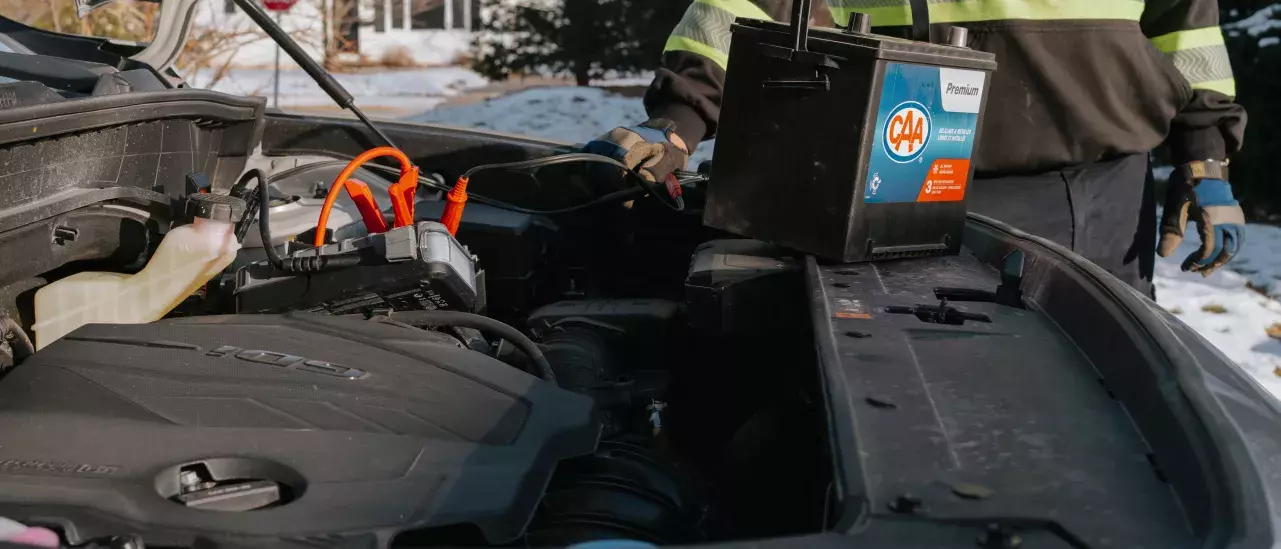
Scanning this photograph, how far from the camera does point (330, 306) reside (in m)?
1.73

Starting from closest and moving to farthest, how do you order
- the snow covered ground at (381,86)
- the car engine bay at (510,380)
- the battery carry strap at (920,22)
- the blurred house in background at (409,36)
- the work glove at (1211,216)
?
1. the car engine bay at (510,380)
2. the battery carry strap at (920,22)
3. the work glove at (1211,216)
4. the snow covered ground at (381,86)
5. the blurred house in background at (409,36)

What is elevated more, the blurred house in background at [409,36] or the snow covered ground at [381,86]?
the blurred house in background at [409,36]

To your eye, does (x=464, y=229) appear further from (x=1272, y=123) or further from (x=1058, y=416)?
(x=1272, y=123)

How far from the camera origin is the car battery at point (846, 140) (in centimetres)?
168

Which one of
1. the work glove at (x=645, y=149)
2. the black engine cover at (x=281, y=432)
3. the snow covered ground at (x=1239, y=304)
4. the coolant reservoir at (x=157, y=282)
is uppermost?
the work glove at (x=645, y=149)

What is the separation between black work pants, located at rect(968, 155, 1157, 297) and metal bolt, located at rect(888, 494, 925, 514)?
181 centimetres

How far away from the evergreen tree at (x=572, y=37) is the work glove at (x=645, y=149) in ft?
30.8

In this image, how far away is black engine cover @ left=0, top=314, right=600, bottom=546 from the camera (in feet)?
3.38

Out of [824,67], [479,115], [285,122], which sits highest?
[824,67]

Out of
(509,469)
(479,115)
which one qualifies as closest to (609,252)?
(509,469)

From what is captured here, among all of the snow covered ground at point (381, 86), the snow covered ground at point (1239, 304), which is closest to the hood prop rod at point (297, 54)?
the snow covered ground at point (1239, 304)

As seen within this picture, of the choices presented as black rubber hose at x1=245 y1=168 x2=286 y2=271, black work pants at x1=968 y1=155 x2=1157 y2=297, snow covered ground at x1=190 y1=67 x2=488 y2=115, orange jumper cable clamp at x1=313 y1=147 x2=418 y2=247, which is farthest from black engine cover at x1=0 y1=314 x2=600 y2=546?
snow covered ground at x1=190 y1=67 x2=488 y2=115

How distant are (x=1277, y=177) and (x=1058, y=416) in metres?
7.89

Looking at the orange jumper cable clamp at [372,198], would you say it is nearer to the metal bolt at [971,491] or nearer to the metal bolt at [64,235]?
the metal bolt at [64,235]
